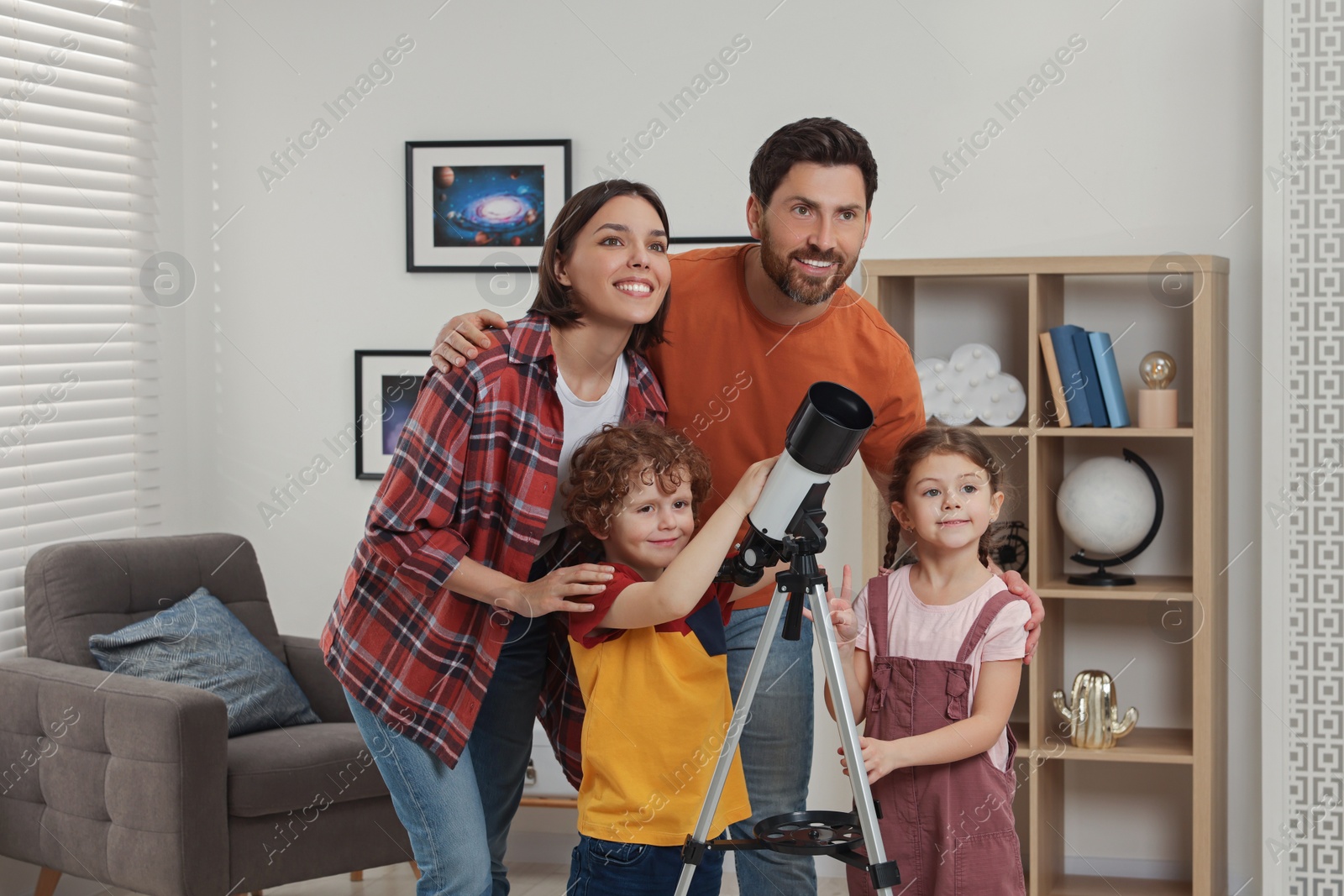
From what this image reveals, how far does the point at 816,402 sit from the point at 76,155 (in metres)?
2.72

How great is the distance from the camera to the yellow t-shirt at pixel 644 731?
165cm

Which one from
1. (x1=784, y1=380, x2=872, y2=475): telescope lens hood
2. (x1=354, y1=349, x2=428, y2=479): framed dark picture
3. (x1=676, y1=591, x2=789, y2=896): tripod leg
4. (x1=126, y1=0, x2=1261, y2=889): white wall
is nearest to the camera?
(x1=784, y1=380, x2=872, y2=475): telescope lens hood

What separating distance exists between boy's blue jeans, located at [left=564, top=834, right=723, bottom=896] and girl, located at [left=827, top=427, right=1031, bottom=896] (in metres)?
0.30

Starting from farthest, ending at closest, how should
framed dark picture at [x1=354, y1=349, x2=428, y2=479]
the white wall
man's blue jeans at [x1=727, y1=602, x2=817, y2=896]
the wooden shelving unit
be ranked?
framed dark picture at [x1=354, y1=349, x2=428, y2=479] < the white wall < the wooden shelving unit < man's blue jeans at [x1=727, y1=602, x2=817, y2=896]

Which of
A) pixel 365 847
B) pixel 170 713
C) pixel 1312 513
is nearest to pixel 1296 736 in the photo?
pixel 1312 513

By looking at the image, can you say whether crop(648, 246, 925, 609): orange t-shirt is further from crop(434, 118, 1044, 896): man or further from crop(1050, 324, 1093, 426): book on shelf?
crop(1050, 324, 1093, 426): book on shelf

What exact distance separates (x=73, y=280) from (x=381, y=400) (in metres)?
0.89

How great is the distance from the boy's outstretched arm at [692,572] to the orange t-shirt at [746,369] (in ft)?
1.13

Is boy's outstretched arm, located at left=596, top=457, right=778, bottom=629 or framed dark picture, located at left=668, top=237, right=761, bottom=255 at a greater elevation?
framed dark picture, located at left=668, top=237, right=761, bottom=255

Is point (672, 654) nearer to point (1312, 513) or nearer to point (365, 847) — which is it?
point (365, 847)

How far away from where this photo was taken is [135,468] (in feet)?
11.9

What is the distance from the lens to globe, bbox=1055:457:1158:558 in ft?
10.2

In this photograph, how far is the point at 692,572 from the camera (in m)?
1.57

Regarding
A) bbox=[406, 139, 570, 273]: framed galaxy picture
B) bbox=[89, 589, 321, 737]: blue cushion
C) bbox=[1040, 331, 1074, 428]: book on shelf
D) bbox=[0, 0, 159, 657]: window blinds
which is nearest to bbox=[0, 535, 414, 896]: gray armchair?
bbox=[89, 589, 321, 737]: blue cushion
